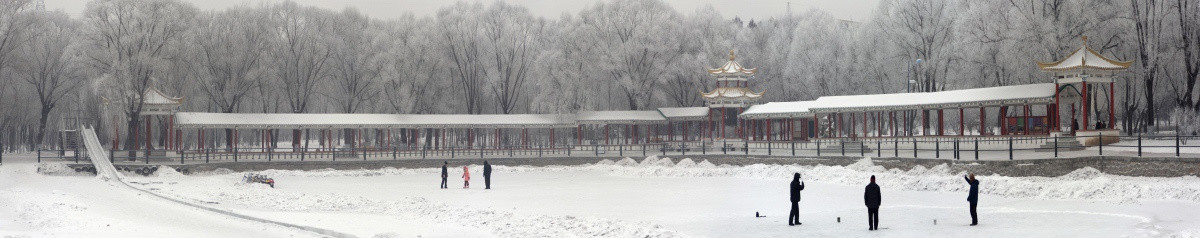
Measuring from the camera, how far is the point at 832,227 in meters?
20.4

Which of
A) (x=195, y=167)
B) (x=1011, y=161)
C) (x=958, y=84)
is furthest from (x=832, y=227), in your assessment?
(x=958, y=84)

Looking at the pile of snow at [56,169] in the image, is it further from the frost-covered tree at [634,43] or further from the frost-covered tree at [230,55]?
the frost-covered tree at [634,43]

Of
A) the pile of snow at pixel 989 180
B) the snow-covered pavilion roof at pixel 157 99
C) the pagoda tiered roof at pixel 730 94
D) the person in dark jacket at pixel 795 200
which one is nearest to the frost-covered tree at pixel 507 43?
the pagoda tiered roof at pixel 730 94

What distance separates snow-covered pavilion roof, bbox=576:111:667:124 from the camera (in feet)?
204

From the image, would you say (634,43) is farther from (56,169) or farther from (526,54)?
(56,169)

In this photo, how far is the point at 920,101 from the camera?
1873 inches

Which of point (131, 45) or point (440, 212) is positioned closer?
point (440, 212)

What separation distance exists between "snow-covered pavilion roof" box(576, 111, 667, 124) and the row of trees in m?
6.32

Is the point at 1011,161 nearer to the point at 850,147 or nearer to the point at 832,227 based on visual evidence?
the point at 850,147

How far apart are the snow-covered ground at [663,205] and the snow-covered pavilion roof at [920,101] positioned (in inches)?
329

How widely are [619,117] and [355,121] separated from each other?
16.3m

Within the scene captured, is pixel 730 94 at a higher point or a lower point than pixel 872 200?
higher

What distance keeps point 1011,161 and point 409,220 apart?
21.5 m

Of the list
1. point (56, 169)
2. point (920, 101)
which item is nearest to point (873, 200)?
point (920, 101)
